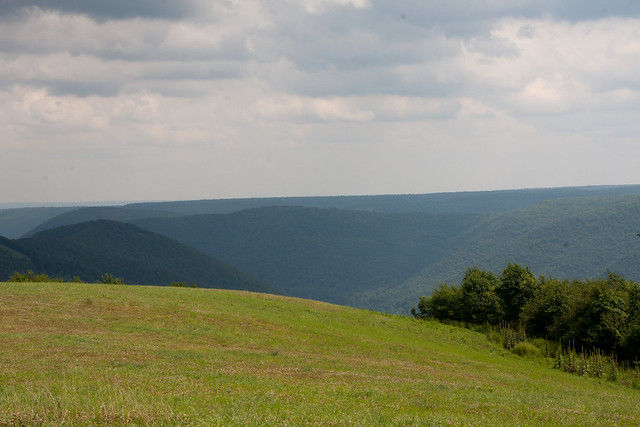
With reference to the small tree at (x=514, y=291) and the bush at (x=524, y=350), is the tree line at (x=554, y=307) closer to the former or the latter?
the small tree at (x=514, y=291)

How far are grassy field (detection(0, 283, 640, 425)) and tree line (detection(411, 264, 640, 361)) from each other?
47.1 ft

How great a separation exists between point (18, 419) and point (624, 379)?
5310 centimetres

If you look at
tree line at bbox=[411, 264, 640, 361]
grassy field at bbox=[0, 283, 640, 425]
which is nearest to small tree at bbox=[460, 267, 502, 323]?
tree line at bbox=[411, 264, 640, 361]

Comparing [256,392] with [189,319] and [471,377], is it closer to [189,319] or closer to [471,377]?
[471,377]

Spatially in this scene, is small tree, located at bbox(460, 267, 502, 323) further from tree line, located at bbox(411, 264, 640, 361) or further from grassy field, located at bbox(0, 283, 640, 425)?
grassy field, located at bbox(0, 283, 640, 425)

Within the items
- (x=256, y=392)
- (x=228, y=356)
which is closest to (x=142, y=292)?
(x=228, y=356)

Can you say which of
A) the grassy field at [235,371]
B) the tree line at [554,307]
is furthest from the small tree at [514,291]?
the grassy field at [235,371]

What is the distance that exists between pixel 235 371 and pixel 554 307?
62474 mm

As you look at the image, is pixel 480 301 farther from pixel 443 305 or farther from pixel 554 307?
pixel 554 307

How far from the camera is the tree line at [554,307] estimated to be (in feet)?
206

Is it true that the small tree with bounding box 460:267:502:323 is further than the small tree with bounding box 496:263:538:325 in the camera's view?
No

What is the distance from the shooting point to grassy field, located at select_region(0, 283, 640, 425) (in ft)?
45.5

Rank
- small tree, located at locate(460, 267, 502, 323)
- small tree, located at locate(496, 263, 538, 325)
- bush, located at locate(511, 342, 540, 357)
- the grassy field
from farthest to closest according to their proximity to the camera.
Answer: small tree, located at locate(496, 263, 538, 325) < small tree, located at locate(460, 267, 502, 323) < bush, located at locate(511, 342, 540, 357) < the grassy field

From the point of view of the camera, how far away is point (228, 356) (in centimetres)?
2930
